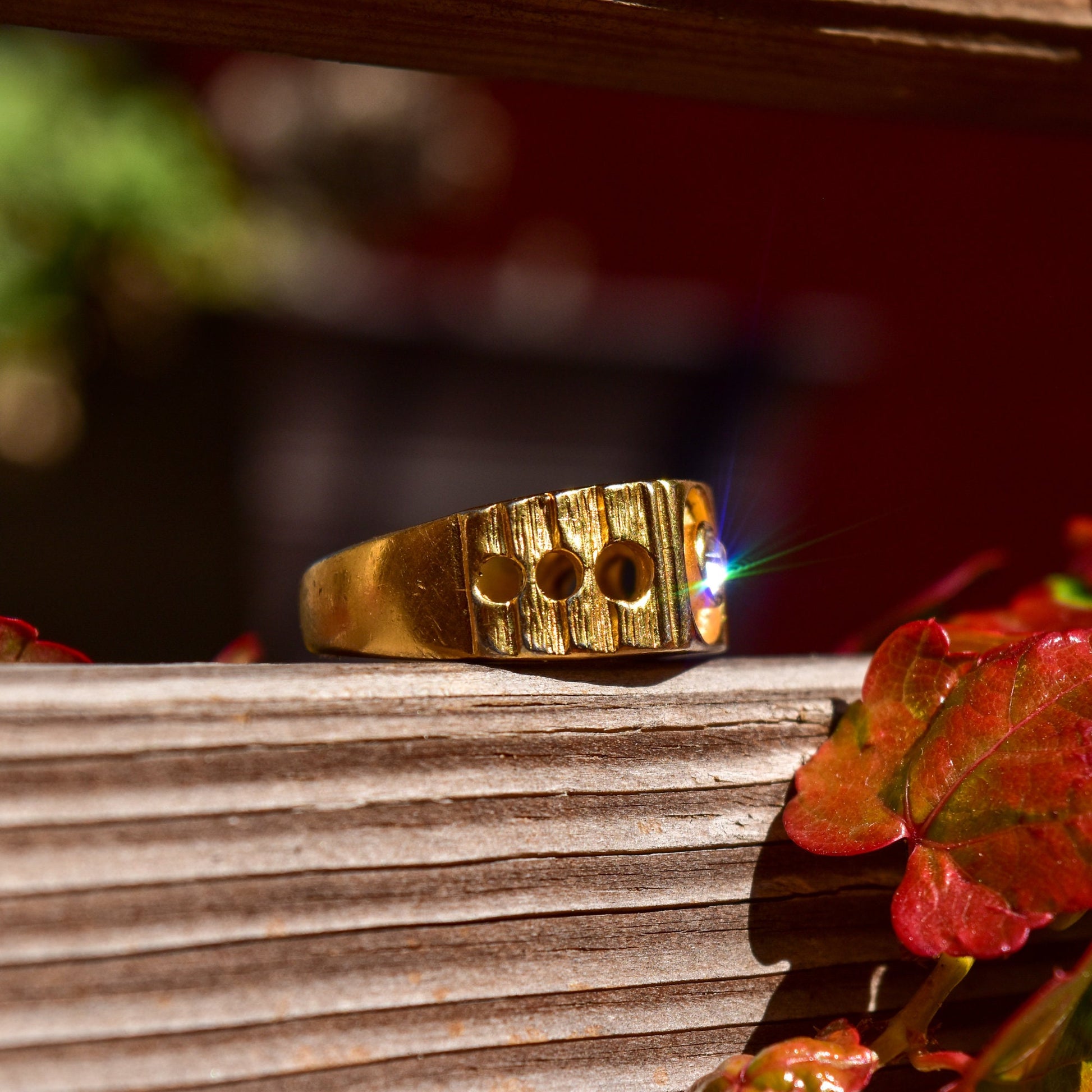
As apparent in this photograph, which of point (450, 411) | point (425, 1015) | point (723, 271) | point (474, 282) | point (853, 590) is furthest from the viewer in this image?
point (723, 271)

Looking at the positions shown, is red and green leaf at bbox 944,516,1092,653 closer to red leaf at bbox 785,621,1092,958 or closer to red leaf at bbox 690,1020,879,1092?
red leaf at bbox 785,621,1092,958

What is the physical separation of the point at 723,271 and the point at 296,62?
46.8 inches

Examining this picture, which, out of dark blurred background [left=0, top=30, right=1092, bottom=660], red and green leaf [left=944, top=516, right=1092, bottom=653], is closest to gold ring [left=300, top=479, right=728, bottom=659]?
red and green leaf [left=944, top=516, right=1092, bottom=653]

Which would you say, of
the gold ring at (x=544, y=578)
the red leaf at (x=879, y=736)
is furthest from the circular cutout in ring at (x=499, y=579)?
the red leaf at (x=879, y=736)

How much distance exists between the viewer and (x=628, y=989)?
11.3 inches

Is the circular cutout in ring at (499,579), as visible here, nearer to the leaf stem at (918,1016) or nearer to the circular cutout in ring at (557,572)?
the circular cutout in ring at (557,572)

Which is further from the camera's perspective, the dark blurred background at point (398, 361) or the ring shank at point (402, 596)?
the dark blurred background at point (398, 361)

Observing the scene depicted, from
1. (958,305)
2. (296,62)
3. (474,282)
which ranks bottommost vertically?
(474,282)

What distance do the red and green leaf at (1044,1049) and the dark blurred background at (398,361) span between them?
1435 mm

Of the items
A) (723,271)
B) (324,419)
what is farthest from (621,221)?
(324,419)

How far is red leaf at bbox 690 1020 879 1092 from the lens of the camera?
247mm

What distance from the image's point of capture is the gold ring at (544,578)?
0.31 metres

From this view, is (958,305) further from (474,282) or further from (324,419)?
(324,419)

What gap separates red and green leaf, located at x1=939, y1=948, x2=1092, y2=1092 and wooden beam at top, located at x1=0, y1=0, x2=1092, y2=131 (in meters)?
0.34
